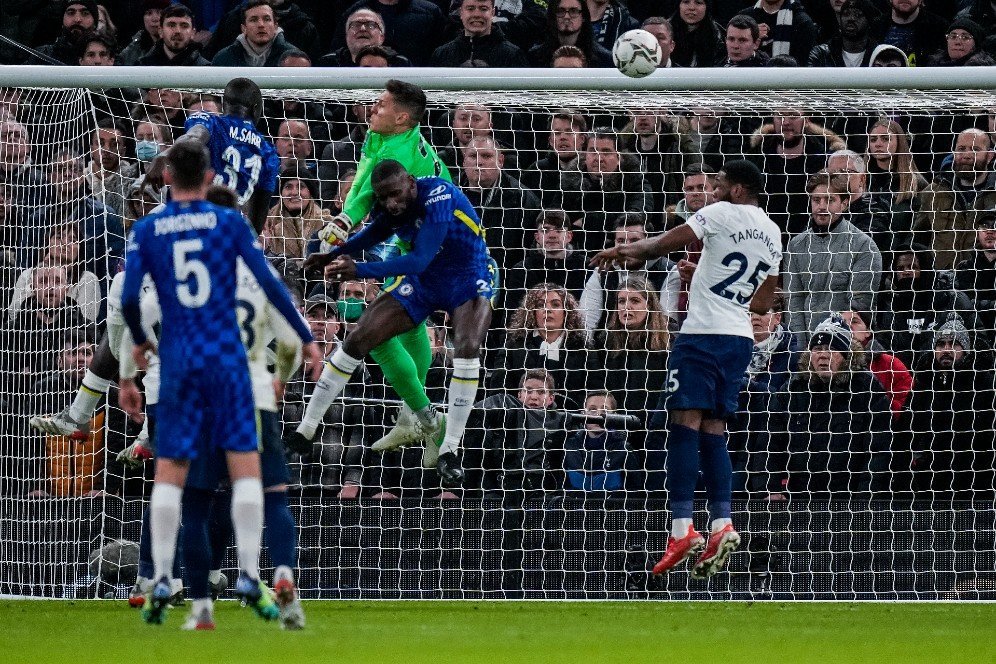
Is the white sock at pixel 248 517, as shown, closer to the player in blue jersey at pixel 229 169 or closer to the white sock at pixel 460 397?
the player in blue jersey at pixel 229 169

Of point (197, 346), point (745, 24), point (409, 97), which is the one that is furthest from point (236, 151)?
point (745, 24)

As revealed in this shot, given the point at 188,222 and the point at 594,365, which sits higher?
the point at 188,222

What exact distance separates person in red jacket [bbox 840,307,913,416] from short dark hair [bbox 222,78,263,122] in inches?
175

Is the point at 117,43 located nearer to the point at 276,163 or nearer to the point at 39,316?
the point at 39,316

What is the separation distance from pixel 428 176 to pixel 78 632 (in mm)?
3931

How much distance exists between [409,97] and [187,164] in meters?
3.29

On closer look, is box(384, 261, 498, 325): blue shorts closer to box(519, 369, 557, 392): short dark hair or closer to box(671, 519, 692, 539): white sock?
box(519, 369, 557, 392): short dark hair

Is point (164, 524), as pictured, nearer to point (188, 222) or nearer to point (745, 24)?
point (188, 222)

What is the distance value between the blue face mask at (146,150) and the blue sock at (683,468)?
14.9ft

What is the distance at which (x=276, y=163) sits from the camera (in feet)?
33.7

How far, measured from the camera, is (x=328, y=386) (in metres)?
10.8

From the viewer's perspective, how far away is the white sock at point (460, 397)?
35.3ft

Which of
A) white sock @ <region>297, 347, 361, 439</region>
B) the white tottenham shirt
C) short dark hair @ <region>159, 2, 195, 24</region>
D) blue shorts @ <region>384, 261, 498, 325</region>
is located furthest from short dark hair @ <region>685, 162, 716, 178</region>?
short dark hair @ <region>159, 2, 195, 24</region>

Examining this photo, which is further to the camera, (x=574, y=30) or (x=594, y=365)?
(x=574, y=30)
